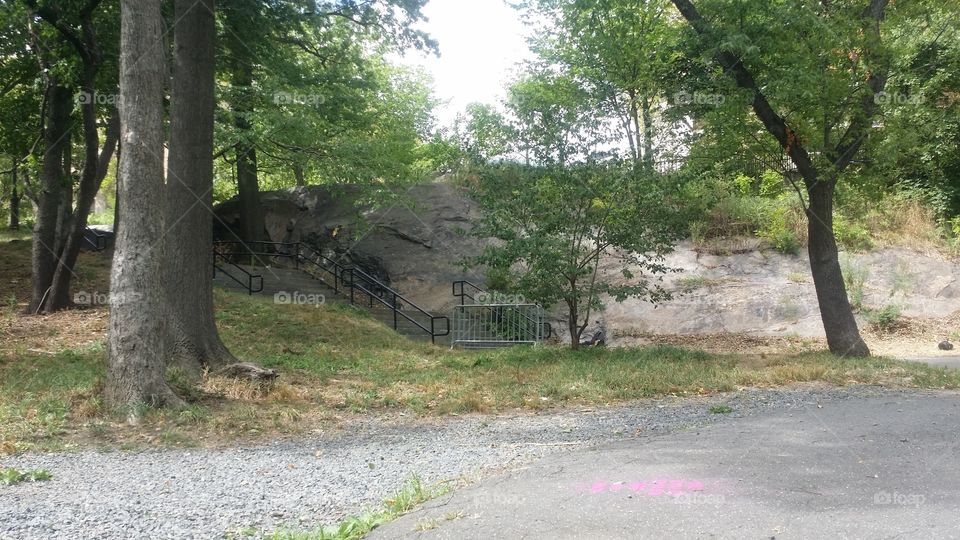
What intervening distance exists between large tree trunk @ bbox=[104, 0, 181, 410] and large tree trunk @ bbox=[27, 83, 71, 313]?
894 cm

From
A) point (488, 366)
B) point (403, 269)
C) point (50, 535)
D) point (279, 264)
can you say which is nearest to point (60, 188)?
point (279, 264)

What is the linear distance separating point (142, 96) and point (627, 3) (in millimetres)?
9061

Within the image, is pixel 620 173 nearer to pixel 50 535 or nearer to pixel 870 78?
pixel 870 78

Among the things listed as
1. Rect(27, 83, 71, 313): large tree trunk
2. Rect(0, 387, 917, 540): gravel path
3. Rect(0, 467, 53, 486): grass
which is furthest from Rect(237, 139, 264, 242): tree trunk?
Rect(0, 467, 53, 486): grass

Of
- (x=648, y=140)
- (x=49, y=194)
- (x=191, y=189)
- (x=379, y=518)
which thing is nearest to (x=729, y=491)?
(x=379, y=518)

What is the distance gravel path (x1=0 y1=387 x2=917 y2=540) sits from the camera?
4.75 m

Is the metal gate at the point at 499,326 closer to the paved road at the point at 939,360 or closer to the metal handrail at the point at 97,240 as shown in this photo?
the paved road at the point at 939,360

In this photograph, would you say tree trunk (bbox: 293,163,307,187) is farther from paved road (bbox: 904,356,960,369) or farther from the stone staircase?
paved road (bbox: 904,356,960,369)

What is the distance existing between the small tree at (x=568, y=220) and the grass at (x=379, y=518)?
26.3 ft

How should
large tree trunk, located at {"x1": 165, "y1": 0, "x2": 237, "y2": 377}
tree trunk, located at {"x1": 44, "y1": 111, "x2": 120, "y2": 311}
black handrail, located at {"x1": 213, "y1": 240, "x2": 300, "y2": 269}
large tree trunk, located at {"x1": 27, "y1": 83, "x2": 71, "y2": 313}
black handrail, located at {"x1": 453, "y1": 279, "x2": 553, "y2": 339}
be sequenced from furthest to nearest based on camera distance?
1. black handrail, located at {"x1": 213, "y1": 240, "x2": 300, "y2": 269}
2. black handrail, located at {"x1": 453, "y1": 279, "x2": 553, "y2": 339}
3. large tree trunk, located at {"x1": 27, "y1": 83, "x2": 71, "y2": 313}
4. tree trunk, located at {"x1": 44, "y1": 111, "x2": 120, "y2": 311}
5. large tree trunk, located at {"x1": 165, "y1": 0, "x2": 237, "y2": 377}

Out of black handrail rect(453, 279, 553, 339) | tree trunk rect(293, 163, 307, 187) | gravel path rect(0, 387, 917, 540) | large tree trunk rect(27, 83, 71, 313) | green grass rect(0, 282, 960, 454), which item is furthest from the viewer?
black handrail rect(453, 279, 553, 339)

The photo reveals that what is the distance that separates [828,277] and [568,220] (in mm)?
4934

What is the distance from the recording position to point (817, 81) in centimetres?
1183

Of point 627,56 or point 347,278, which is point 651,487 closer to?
point 627,56
